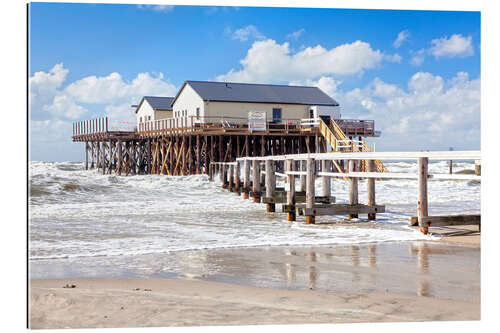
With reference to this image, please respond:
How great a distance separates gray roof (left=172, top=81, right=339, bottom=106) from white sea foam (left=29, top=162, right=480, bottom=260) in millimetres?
15056

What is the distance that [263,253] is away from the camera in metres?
7.89

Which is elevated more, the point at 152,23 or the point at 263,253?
the point at 152,23

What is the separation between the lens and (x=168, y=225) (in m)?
11.7

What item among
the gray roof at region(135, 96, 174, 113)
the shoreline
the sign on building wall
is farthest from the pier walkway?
the gray roof at region(135, 96, 174, 113)

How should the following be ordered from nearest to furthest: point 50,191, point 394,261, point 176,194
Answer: point 394,261
point 50,191
point 176,194

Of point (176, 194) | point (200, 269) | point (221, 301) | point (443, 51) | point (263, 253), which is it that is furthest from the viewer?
point (176, 194)

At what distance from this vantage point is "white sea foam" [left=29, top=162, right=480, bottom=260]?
885 cm

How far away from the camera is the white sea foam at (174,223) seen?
885cm

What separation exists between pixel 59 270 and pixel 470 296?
451 cm

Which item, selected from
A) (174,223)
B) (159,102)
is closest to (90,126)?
(159,102)

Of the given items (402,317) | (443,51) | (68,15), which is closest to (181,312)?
(402,317)

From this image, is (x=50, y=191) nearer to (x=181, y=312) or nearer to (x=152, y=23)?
(x=152, y=23)

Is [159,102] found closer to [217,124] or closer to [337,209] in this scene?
[217,124]

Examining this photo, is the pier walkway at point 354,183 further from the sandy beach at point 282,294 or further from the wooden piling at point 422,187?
the sandy beach at point 282,294
